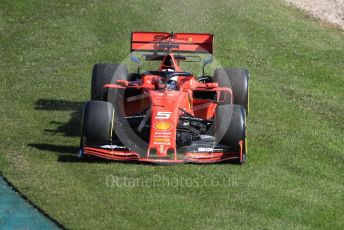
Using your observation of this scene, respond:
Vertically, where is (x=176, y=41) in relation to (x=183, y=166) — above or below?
above

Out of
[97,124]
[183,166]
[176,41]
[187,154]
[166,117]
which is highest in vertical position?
[176,41]

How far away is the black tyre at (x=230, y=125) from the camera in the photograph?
1470 cm

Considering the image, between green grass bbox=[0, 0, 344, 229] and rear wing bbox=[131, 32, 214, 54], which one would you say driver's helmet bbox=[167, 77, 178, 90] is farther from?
green grass bbox=[0, 0, 344, 229]

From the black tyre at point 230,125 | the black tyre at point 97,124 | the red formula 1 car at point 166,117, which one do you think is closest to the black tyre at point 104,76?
the red formula 1 car at point 166,117

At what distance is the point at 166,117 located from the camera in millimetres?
14859

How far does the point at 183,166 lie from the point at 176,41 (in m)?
4.18

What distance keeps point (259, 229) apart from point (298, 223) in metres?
0.68

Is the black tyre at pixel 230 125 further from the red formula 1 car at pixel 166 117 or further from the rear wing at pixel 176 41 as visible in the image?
the rear wing at pixel 176 41

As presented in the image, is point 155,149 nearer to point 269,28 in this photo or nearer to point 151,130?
point 151,130

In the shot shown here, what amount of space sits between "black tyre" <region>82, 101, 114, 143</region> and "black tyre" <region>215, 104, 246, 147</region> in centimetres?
186

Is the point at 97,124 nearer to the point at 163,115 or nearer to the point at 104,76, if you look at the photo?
the point at 163,115

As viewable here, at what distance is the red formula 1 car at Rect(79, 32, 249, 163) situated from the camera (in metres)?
14.6

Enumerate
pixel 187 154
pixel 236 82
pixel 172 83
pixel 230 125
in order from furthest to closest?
pixel 236 82 < pixel 172 83 < pixel 230 125 < pixel 187 154

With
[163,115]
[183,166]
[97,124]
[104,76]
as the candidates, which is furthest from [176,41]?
[183,166]
